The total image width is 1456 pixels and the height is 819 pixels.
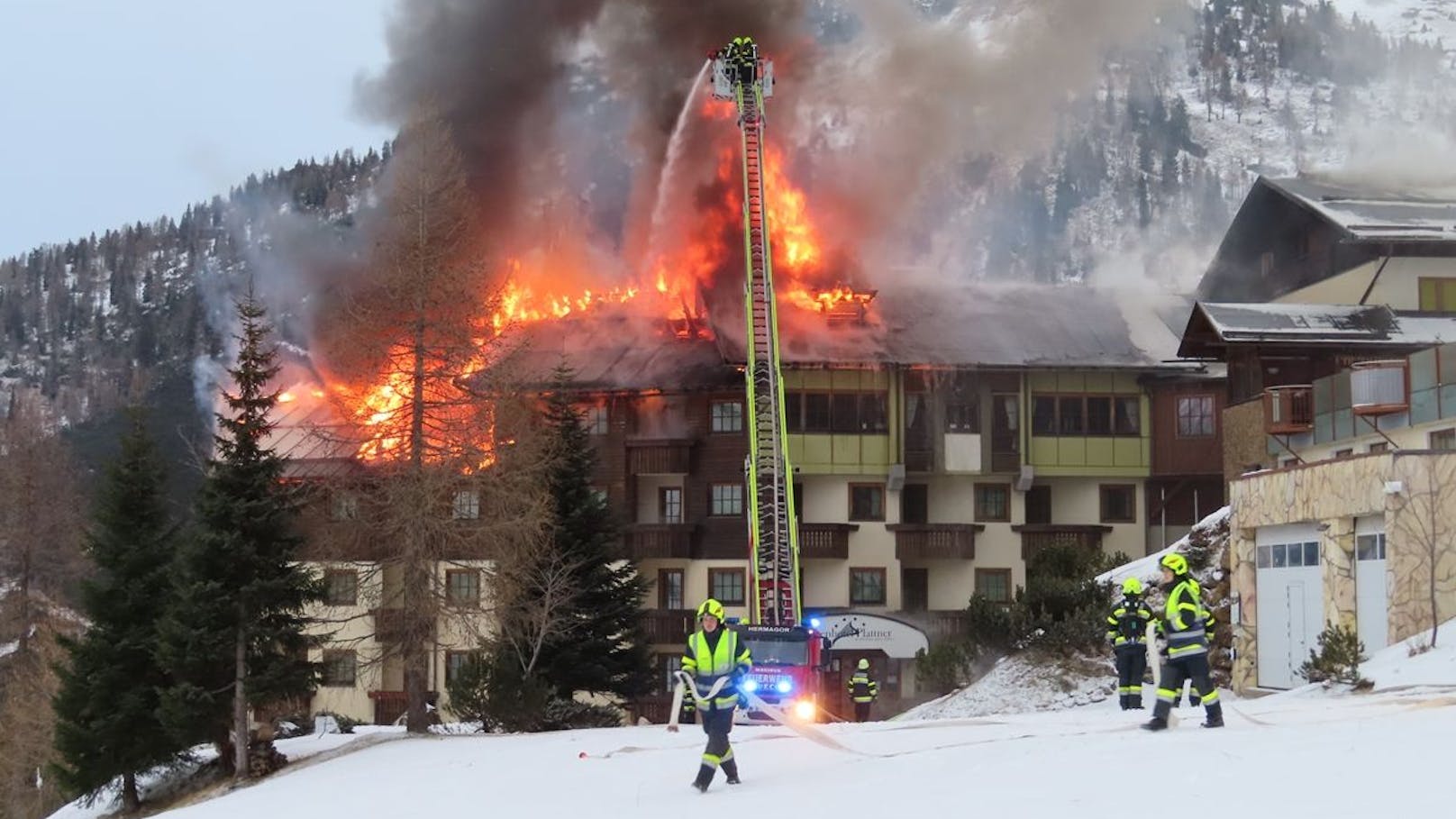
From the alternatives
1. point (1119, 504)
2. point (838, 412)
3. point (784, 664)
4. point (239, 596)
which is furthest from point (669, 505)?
point (239, 596)

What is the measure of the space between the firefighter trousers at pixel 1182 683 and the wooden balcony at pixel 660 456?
33301 millimetres

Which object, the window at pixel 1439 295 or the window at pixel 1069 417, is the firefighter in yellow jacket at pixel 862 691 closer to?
the window at pixel 1439 295

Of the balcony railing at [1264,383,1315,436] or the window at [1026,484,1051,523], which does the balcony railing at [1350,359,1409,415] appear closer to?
the balcony railing at [1264,383,1315,436]

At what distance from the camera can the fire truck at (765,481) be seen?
28844 mm

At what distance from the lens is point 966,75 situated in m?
56.9

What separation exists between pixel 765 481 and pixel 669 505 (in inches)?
351

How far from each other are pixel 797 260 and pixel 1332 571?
2956 cm

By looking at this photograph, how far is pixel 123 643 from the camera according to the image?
31234 millimetres

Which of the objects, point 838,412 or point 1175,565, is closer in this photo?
point 1175,565

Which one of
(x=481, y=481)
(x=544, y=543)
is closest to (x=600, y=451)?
(x=544, y=543)

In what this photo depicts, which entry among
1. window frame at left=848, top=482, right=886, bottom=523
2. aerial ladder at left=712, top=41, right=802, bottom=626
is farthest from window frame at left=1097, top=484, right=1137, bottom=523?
aerial ladder at left=712, top=41, right=802, bottom=626

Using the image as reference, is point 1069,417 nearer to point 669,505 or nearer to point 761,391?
point 761,391

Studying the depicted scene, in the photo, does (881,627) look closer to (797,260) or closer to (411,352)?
(797,260)

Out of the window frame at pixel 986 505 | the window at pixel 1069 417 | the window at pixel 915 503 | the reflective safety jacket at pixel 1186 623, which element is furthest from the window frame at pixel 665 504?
the reflective safety jacket at pixel 1186 623
